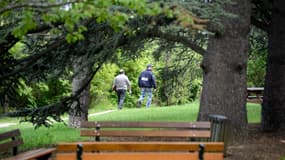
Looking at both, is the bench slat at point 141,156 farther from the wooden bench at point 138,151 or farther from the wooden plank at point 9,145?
the wooden plank at point 9,145

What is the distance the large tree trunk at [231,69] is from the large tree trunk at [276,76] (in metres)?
1.60

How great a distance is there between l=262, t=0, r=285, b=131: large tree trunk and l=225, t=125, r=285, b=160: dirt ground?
41cm

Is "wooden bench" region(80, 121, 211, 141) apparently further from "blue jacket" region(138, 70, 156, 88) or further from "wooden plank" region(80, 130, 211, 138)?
"blue jacket" region(138, 70, 156, 88)

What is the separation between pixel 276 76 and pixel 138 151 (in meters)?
6.81

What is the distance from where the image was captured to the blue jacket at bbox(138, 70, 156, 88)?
21739 mm

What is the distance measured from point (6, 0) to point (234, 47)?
6034 millimetres

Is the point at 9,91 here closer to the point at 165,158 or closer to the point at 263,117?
the point at 165,158

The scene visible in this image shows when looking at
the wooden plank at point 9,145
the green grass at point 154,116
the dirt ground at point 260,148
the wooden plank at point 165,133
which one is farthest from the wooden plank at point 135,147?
the green grass at point 154,116

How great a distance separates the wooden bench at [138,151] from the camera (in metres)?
6.08

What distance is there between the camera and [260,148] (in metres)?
10.2

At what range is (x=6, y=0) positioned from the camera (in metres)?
5.61

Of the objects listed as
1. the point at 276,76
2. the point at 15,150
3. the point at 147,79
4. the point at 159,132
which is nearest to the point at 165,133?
the point at 159,132

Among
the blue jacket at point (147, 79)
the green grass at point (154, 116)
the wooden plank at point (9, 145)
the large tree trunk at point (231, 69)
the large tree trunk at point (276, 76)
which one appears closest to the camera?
the wooden plank at point (9, 145)

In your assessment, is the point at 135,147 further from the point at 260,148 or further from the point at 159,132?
Answer: the point at 260,148
